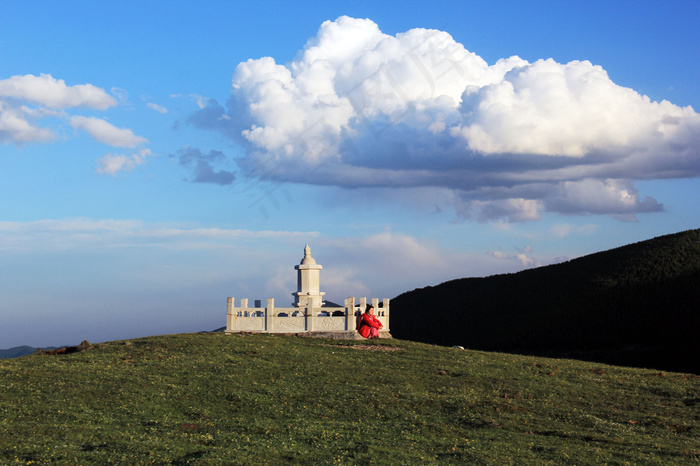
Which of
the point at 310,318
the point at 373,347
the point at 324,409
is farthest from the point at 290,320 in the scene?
the point at 324,409

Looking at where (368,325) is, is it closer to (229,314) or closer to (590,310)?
(229,314)

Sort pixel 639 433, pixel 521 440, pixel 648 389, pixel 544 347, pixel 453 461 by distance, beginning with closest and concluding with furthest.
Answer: pixel 453 461
pixel 521 440
pixel 639 433
pixel 648 389
pixel 544 347

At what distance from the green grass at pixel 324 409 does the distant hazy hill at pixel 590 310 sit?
22.9m

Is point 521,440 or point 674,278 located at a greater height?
point 674,278

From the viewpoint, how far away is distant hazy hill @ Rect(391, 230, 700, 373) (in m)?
51.9

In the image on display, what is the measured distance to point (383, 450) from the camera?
1523 centimetres

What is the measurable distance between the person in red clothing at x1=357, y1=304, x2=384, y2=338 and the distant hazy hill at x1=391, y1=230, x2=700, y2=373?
820 inches

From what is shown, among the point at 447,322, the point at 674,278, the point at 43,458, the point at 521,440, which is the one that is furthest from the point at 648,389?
the point at 447,322

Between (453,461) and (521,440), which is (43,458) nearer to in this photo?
(453,461)

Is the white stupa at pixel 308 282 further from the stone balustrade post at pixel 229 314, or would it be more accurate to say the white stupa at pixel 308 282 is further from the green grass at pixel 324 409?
the green grass at pixel 324 409

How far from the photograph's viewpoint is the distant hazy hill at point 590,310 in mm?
51938

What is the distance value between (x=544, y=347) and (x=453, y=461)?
44014 millimetres

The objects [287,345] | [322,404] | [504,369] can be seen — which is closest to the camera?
[322,404]

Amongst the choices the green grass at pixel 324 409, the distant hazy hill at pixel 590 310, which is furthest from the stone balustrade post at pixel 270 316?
the distant hazy hill at pixel 590 310
